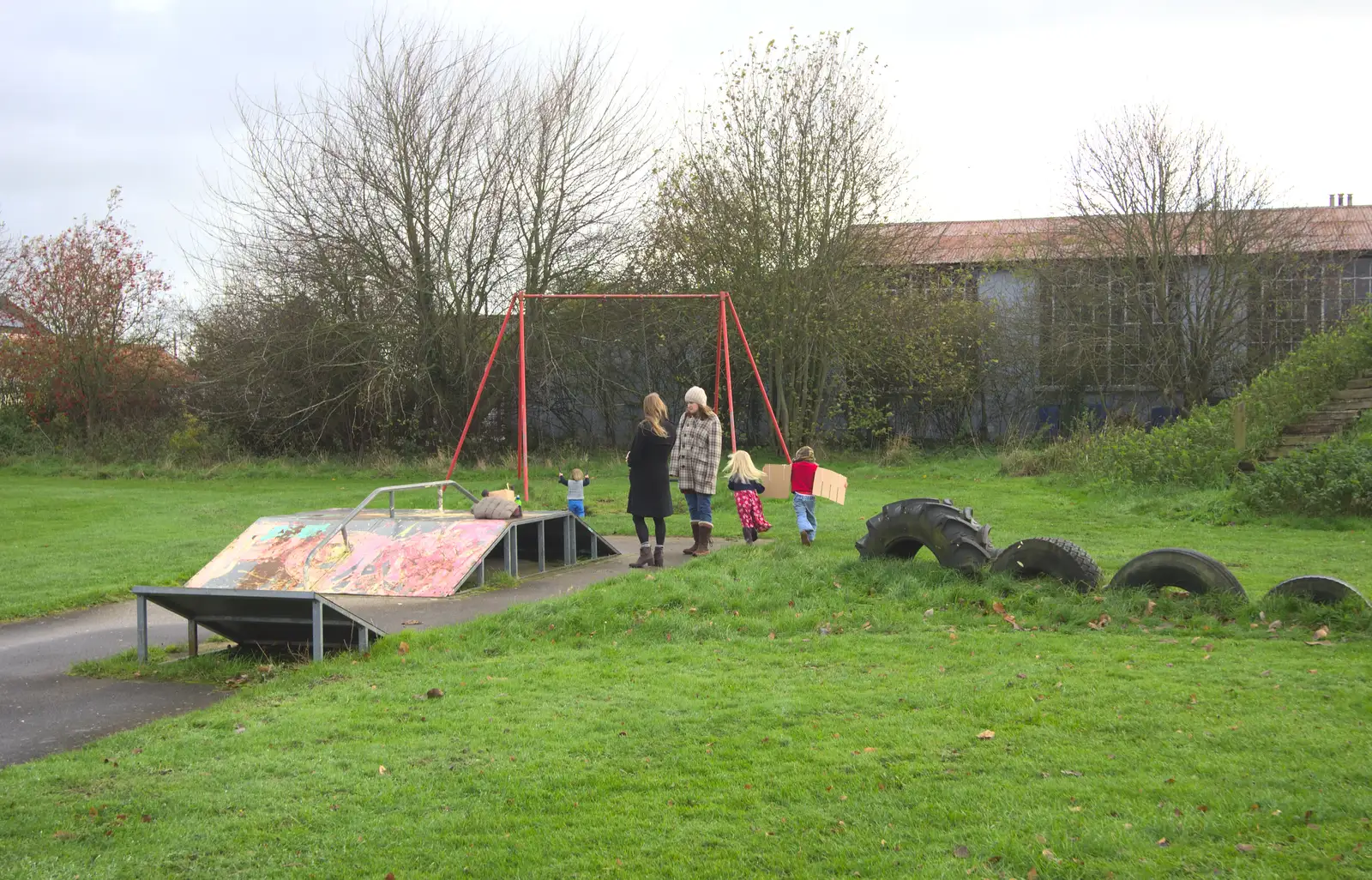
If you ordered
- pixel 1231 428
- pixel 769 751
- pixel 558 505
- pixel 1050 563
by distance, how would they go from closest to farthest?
pixel 769 751
pixel 1050 563
pixel 558 505
pixel 1231 428

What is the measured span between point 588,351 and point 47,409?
1604 centimetres

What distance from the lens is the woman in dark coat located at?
11648 millimetres

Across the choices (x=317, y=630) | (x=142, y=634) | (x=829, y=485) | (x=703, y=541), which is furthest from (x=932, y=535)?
(x=142, y=634)

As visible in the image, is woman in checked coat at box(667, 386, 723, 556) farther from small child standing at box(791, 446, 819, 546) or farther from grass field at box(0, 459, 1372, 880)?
grass field at box(0, 459, 1372, 880)

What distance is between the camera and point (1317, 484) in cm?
1449

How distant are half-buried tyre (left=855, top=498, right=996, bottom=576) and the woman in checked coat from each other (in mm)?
2586

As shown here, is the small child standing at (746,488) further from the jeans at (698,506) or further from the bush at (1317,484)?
the bush at (1317,484)

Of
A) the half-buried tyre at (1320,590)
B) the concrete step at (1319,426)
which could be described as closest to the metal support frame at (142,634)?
the half-buried tyre at (1320,590)

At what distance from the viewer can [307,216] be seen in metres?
25.6

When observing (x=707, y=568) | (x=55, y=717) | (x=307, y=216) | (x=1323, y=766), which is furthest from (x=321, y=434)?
(x=1323, y=766)

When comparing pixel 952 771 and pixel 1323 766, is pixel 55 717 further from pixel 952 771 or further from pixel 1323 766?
pixel 1323 766

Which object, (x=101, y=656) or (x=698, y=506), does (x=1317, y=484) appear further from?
(x=101, y=656)

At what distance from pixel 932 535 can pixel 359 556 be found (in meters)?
5.25

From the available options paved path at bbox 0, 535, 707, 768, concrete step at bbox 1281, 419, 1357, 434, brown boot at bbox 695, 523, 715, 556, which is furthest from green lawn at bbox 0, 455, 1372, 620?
concrete step at bbox 1281, 419, 1357, 434
